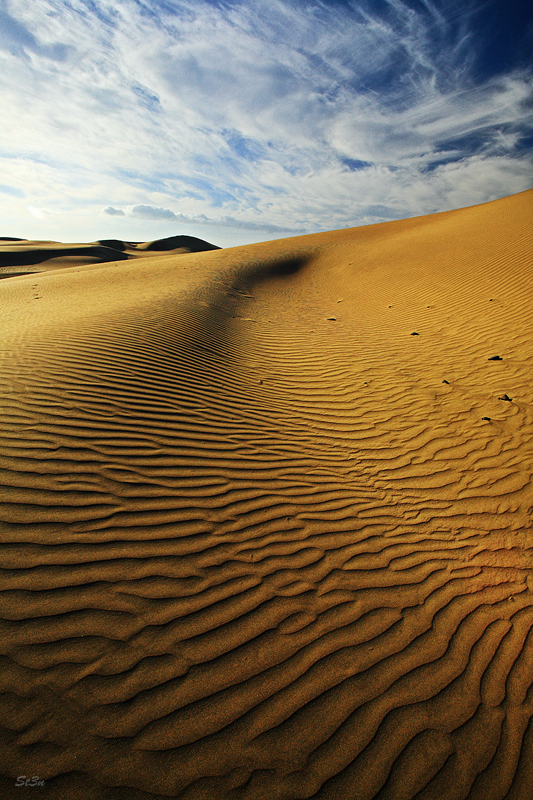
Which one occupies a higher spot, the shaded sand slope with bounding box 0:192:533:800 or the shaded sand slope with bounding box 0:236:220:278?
the shaded sand slope with bounding box 0:236:220:278

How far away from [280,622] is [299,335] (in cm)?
744

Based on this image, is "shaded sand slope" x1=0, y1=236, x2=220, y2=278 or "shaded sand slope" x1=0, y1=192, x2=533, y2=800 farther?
"shaded sand slope" x1=0, y1=236, x2=220, y2=278

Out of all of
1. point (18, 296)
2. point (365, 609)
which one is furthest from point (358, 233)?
point (365, 609)

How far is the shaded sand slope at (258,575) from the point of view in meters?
1.81

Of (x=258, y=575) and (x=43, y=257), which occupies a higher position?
(x=43, y=257)

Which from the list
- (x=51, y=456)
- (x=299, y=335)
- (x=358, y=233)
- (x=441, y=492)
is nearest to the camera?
(x=51, y=456)

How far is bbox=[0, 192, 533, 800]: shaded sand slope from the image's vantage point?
1813mm

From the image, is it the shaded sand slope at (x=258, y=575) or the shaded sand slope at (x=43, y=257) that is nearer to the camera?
the shaded sand slope at (x=258, y=575)

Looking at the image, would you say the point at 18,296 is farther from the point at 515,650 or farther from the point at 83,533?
the point at 515,650

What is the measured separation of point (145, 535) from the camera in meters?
2.81

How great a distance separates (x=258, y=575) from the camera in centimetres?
274

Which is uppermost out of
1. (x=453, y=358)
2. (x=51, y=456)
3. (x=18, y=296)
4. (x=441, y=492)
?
(x=18, y=296)

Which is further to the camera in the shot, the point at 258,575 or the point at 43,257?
the point at 43,257

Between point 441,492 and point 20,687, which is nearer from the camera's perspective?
point 20,687
